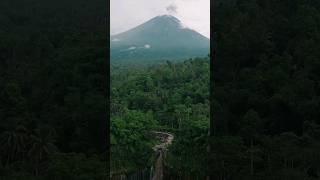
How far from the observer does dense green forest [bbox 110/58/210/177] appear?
18.0 m

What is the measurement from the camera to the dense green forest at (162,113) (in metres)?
18.0

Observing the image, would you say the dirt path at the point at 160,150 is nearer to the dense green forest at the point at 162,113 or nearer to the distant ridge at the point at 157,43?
the dense green forest at the point at 162,113
